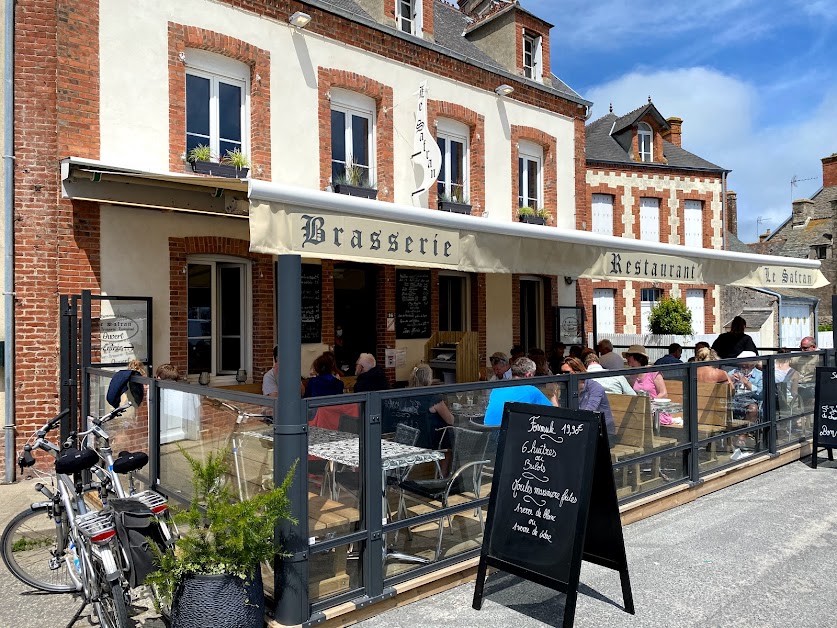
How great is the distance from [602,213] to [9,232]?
17.9 metres

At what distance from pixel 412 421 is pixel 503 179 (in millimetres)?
9474

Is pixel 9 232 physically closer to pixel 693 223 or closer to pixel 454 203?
pixel 454 203

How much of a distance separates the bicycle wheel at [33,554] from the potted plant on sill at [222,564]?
1.52 metres

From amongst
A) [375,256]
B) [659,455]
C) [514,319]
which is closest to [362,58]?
[514,319]

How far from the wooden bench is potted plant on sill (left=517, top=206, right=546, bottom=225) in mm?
7634

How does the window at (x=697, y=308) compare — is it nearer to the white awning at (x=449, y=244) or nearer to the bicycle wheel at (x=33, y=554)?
the white awning at (x=449, y=244)

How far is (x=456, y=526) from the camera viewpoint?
450cm

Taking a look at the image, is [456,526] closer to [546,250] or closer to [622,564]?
[622,564]

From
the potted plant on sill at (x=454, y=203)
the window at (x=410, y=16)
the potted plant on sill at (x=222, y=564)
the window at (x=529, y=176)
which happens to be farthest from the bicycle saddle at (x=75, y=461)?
the window at (x=529, y=176)

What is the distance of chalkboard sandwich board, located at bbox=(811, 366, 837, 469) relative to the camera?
7.67 metres

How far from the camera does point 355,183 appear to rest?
412 inches

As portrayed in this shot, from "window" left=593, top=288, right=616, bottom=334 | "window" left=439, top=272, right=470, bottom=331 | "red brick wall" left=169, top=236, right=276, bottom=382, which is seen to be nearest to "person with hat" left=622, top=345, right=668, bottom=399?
"red brick wall" left=169, top=236, right=276, bottom=382

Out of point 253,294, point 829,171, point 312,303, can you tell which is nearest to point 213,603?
point 253,294

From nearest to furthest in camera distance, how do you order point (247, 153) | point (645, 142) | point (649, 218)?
point (247, 153) → point (649, 218) → point (645, 142)
